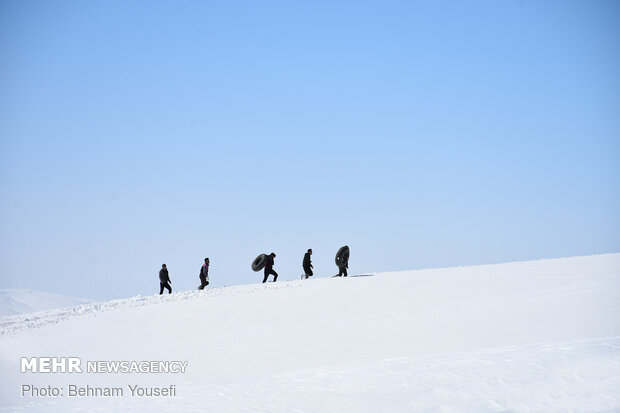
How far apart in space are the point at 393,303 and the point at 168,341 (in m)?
5.68

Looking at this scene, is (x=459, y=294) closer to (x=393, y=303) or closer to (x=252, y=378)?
(x=393, y=303)

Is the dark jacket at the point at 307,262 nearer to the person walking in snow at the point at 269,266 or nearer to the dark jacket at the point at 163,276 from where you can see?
the person walking in snow at the point at 269,266

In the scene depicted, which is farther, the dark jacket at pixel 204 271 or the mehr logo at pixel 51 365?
the dark jacket at pixel 204 271

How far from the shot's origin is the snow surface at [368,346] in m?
8.66

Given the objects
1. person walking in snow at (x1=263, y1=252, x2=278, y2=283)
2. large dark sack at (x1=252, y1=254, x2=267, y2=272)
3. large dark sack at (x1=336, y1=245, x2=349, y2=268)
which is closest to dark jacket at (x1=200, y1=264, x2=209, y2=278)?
large dark sack at (x1=252, y1=254, x2=267, y2=272)

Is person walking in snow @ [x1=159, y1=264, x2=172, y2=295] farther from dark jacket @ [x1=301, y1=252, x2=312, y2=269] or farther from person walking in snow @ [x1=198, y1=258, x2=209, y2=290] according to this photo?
dark jacket @ [x1=301, y1=252, x2=312, y2=269]

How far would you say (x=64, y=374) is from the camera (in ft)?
37.3

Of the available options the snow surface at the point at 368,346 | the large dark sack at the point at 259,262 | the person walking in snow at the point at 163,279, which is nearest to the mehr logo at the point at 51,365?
the snow surface at the point at 368,346

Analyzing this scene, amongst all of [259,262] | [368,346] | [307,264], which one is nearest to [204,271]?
[259,262]

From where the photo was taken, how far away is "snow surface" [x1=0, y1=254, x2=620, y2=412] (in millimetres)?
8664

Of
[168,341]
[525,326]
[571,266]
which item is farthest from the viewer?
[571,266]

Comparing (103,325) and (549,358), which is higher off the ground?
(103,325)

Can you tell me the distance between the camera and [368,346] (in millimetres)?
11531

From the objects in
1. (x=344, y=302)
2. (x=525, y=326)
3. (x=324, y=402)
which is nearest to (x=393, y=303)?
(x=344, y=302)
